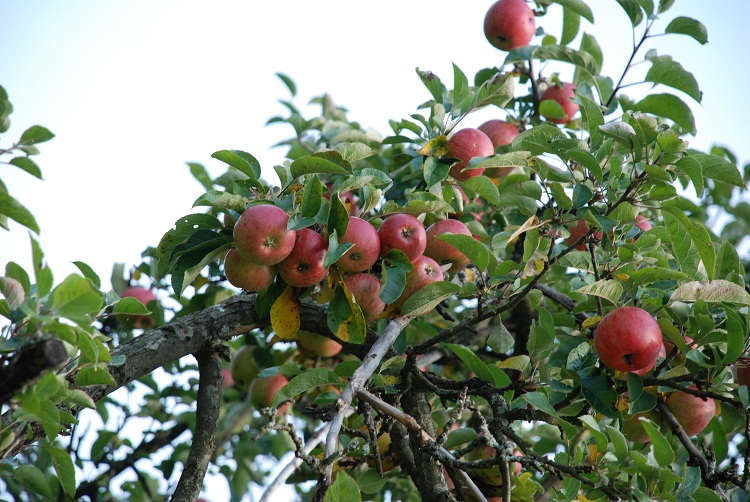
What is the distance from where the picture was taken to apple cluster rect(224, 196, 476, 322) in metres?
1.64

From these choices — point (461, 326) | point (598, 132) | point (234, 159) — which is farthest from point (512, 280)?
point (234, 159)

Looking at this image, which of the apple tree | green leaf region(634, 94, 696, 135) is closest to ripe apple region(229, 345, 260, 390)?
the apple tree

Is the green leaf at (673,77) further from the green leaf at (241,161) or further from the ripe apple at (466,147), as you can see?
the green leaf at (241,161)

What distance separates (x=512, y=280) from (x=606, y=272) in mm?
294

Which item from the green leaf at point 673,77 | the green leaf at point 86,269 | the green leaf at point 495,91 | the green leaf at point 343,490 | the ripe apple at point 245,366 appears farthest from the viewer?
the ripe apple at point 245,366

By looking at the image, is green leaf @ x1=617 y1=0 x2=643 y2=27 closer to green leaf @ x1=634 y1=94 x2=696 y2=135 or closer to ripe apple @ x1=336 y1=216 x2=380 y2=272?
green leaf @ x1=634 y1=94 x2=696 y2=135

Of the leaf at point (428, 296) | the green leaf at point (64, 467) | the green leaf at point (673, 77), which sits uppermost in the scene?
the green leaf at point (673, 77)

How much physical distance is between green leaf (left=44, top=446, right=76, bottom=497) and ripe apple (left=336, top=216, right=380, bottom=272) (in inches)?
29.8

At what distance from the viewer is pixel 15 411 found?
1466 millimetres

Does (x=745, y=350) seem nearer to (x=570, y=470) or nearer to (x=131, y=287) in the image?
(x=570, y=470)

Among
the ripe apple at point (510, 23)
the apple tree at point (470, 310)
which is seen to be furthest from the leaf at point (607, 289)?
the ripe apple at point (510, 23)

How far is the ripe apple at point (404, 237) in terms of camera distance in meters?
1.82

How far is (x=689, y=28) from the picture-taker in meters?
2.38

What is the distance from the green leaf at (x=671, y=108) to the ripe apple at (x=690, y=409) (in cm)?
79
